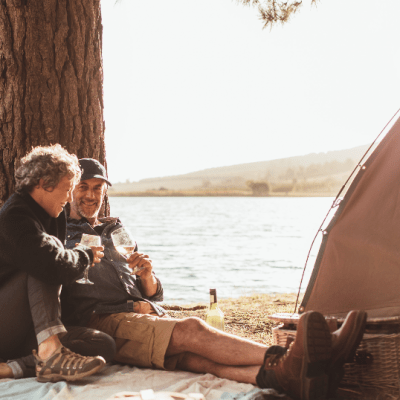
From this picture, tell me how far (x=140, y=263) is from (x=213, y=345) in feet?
2.34

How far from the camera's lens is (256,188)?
7456cm

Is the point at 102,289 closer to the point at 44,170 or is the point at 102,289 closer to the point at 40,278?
the point at 40,278

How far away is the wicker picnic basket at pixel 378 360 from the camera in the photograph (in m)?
2.57

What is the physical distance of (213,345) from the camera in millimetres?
2863

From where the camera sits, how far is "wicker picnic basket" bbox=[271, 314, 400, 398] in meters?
2.57

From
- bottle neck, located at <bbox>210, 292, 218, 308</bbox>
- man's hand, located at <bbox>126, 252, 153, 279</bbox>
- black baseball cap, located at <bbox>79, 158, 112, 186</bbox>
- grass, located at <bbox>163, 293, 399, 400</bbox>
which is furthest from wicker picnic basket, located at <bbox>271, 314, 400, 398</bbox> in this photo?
black baseball cap, located at <bbox>79, 158, 112, 186</bbox>

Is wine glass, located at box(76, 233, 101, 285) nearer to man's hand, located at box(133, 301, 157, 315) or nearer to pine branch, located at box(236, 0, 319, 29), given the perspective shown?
man's hand, located at box(133, 301, 157, 315)

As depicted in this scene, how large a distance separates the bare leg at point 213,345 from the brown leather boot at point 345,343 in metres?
0.47

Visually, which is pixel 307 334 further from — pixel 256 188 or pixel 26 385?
pixel 256 188

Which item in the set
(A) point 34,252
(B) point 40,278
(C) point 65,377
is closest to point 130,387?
(C) point 65,377

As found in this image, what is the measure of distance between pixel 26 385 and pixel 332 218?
2089 mm

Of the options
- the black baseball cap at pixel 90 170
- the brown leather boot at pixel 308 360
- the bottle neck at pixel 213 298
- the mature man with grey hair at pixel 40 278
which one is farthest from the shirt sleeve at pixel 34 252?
the brown leather boot at pixel 308 360

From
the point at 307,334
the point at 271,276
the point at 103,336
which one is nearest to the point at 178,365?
the point at 103,336

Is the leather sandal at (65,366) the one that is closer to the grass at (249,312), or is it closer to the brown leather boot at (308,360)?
the brown leather boot at (308,360)
